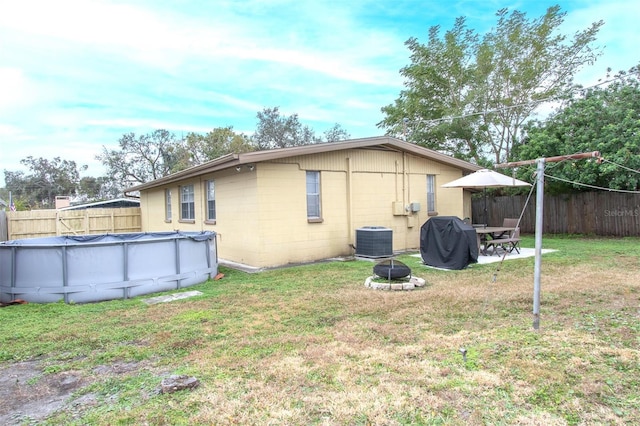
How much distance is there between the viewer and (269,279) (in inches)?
301

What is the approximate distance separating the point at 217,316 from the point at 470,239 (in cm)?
550

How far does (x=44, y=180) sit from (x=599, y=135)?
51886 millimetres

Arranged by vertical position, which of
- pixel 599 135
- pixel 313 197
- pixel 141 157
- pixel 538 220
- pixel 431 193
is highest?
pixel 141 157

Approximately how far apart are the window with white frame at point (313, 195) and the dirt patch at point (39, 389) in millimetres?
6754

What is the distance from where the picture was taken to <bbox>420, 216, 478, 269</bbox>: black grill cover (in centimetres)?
816

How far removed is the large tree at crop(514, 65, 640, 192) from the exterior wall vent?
7.30 meters

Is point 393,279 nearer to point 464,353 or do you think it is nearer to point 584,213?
point 464,353

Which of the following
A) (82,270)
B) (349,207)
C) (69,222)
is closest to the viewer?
(82,270)

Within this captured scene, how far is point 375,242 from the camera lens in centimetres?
969

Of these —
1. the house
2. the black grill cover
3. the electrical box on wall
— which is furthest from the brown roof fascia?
the black grill cover

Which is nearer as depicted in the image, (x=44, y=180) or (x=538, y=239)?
(x=538, y=239)

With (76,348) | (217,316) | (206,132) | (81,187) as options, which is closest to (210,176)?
(217,316)

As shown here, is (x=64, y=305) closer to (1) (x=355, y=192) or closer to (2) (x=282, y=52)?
(1) (x=355, y=192)

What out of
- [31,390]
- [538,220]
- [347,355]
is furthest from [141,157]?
[538,220]
